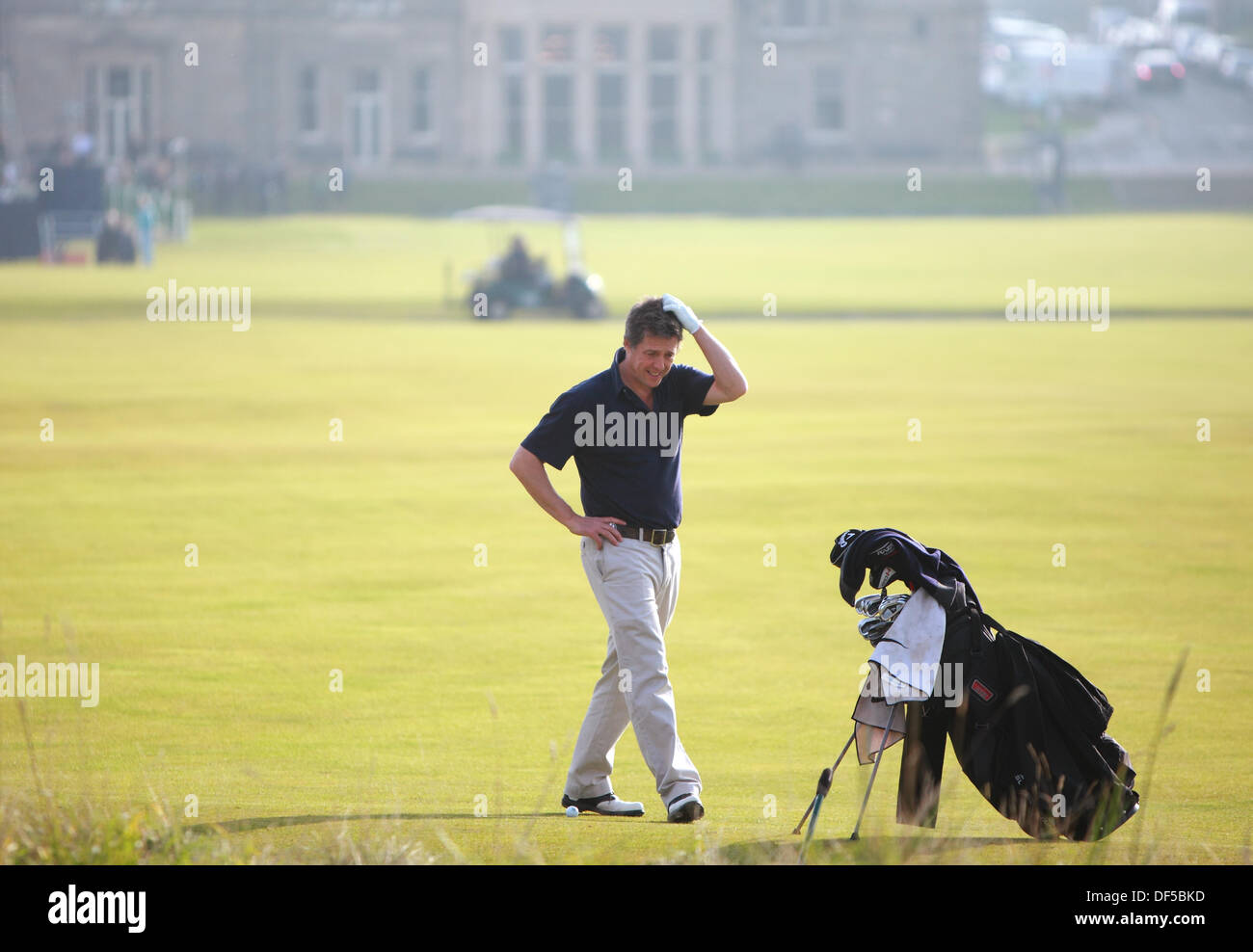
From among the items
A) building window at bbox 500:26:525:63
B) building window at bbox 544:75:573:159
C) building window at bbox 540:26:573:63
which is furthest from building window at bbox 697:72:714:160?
building window at bbox 500:26:525:63

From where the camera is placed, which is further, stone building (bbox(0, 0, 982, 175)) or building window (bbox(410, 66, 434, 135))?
building window (bbox(410, 66, 434, 135))

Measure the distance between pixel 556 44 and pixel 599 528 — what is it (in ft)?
214

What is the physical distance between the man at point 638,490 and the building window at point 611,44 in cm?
6475

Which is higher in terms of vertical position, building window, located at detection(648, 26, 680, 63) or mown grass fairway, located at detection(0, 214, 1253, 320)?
building window, located at detection(648, 26, 680, 63)

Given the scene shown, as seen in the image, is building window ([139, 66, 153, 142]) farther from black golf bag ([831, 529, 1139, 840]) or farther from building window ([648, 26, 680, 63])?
black golf bag ([831, 529, 1139, 840])

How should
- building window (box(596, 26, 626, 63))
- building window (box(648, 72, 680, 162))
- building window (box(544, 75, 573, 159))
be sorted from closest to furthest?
building window (box(596, 26, 626, 63)) → building window (box(544, 75, 573, 159)) → building window (box(648, 72, 680, 162))

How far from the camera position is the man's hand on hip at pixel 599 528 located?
5.98 m

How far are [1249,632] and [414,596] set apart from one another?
4652 mm

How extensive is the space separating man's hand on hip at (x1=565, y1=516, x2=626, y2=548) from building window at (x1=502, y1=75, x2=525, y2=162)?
6415 cm

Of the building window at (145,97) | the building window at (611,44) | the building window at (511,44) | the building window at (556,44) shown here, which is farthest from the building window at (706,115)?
the building window at (145,97)

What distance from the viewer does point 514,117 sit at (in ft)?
228

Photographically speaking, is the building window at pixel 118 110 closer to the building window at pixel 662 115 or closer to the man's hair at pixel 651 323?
the building window at pixel 662 115

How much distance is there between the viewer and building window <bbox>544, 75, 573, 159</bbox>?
6919 cm
